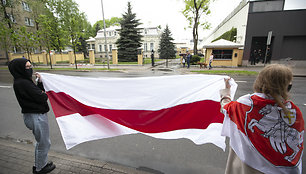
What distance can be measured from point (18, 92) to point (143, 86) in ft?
6.12

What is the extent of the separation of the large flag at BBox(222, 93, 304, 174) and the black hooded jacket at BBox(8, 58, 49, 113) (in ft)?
8.98

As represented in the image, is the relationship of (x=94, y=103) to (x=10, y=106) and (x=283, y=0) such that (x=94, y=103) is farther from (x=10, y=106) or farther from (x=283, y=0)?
(x=283, y=0)

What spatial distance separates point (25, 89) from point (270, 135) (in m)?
3.03

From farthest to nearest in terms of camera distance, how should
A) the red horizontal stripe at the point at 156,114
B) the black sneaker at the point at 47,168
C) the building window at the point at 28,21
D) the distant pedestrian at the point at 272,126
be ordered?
the building window at the point at 28,21 < the black sneaker at the point at 47,168 < the red horizontal stripe at the point at 156,114 < the distant pedestrian at the point at 272,126

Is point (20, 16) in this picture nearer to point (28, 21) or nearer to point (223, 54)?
point (28, 21)

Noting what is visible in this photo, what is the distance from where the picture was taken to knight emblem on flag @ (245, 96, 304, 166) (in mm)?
1259

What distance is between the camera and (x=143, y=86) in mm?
2639


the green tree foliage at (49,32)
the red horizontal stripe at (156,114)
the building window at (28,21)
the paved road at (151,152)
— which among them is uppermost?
the building window at (28,21)

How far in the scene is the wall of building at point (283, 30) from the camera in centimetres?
1883

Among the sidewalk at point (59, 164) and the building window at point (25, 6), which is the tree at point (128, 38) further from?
the sidewalk at point (59, 164)

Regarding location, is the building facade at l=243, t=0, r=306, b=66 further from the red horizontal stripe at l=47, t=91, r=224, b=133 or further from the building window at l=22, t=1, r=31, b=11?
the building window at l=22, t=1, r=31, b=11

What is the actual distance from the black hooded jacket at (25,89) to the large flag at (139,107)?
0.35 metres

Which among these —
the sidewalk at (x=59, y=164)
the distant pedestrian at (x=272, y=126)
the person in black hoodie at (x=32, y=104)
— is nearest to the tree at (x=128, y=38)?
the sidewalk at (x=59, y=164)

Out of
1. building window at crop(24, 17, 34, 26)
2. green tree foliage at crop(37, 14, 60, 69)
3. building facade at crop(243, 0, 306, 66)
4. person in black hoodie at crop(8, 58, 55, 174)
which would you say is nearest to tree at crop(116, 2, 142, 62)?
green tree foliage at crop(37, 14, 60, 69)
